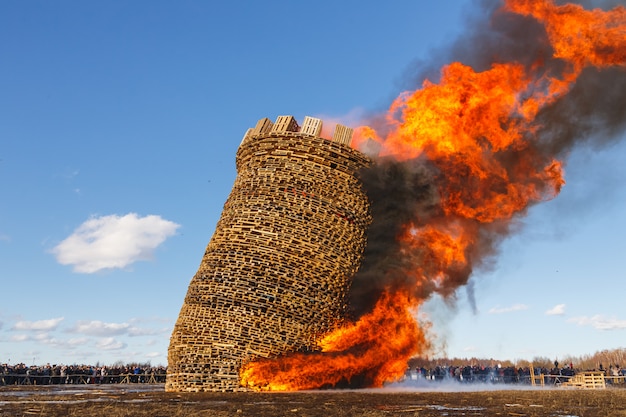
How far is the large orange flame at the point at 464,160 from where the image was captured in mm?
23109

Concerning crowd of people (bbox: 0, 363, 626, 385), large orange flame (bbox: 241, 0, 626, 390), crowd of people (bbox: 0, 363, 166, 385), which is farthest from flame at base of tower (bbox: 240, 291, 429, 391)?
crowd of people (bbox: 0, 363, 166, 385)

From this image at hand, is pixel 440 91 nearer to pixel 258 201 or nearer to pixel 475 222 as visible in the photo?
pixel 475 222

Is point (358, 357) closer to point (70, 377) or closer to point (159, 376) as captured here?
point (159, 376)

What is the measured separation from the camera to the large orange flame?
2311cm

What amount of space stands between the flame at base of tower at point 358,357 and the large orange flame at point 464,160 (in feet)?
0.15

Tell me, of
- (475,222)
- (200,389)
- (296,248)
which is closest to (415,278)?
(475,222)

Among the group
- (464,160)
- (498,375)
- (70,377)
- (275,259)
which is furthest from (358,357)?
(70,377)

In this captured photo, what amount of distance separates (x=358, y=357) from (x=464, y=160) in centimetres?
1000

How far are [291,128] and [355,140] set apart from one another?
320 cm

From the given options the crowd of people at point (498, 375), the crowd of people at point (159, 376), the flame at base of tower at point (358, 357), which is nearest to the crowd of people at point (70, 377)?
the crowd of people at point (159, 376)

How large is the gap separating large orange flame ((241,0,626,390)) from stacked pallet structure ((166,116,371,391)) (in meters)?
1.92

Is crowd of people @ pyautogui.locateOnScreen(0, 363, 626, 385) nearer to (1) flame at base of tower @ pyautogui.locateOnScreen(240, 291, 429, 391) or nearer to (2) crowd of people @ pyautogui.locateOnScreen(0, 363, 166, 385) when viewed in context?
(2) crowd of people @ pyautogui.locateOnScreen(0, 363, 166, 385)

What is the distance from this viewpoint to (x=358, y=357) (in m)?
23.2

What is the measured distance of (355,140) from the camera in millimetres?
26906
